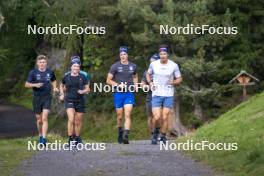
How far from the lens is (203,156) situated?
12.3 meters

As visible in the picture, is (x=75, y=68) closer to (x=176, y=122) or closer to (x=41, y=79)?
(x=41, y=79)

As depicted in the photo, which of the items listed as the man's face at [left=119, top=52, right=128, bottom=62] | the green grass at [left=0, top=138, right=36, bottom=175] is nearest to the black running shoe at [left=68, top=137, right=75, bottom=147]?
the green grass at [left=0, top=138, right=36, bottom=175]

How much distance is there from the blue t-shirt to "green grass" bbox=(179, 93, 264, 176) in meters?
Answer: 3.65

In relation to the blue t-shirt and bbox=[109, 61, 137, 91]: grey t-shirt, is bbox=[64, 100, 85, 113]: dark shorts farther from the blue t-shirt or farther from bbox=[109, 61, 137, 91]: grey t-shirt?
bbox=[109, 61, 137, 91]: grey t-shirt

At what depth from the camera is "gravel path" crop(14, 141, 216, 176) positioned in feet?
34.1

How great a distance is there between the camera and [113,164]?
1125 cm

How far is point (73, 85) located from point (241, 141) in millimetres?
3940

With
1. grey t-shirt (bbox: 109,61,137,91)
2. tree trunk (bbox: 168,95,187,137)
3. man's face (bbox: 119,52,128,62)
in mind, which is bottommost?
tree trunk (bbox: 168,95,187,137)

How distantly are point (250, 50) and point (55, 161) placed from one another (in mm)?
24732

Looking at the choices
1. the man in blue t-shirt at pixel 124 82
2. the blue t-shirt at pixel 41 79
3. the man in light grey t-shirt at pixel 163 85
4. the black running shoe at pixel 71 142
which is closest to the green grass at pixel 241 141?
the man in light grey t-shirt at pixel 163 85

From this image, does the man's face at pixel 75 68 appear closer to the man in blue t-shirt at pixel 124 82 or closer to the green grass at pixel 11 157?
the man in blue t-shirt at pixel 124 82

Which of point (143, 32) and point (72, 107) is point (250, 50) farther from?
point (72, 107)

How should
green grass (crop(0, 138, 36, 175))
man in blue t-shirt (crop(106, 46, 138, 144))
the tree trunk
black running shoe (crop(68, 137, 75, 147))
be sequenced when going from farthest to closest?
the tree trunk, man in blue t-shirt (crop(106, 46, 138, 144)), black running shoe (crop(68, 137, 75, 147)), green grass (crop(0, 138, 36, 175))

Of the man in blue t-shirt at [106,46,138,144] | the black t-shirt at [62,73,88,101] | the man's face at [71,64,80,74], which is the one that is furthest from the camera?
the man in blue t-shirt at [106,46,138,144]
